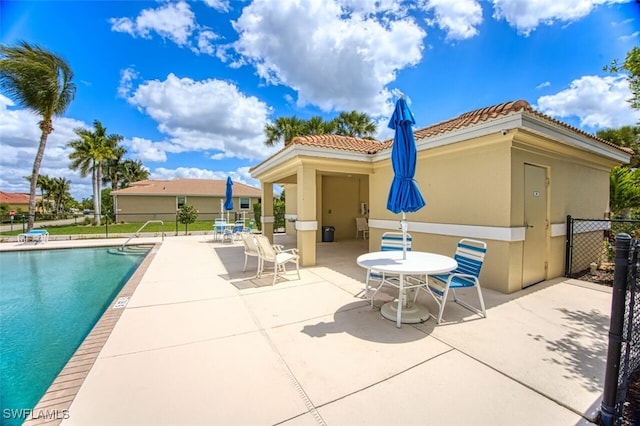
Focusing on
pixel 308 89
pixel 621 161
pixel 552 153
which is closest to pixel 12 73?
pixel 308 89

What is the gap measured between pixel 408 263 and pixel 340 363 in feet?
5.89

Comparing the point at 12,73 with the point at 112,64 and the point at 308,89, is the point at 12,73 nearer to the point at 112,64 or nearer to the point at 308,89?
the point at 112,64

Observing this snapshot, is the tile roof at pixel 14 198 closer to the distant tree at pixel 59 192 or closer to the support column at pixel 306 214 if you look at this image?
the distant tree at pixel 59 192

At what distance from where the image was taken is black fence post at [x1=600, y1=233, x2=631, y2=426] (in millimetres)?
1942

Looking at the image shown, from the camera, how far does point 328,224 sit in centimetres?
1333

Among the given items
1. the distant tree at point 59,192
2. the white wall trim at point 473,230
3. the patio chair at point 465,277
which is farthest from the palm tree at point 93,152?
the distant tree at point 59,192

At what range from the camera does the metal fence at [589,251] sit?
649 cm

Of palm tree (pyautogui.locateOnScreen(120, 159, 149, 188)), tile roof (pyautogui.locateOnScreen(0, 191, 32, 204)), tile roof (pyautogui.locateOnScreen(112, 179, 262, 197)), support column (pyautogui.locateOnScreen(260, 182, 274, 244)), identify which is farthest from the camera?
tile roof (pyautogui.locateOnScreen(0, 191, 32, 204))

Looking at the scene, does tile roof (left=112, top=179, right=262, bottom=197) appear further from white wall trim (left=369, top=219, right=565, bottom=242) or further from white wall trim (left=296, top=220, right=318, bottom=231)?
white wall trim (left=369, top=219, right=565, bottom=242)

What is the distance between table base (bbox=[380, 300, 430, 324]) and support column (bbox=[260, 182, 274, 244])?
860cm

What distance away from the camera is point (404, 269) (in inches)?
145

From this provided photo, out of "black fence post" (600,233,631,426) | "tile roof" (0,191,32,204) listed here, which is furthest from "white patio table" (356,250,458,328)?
"tile roof" (0,191,32,204)

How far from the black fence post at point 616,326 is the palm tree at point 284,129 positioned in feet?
52.9

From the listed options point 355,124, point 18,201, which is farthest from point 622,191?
point 18,201
